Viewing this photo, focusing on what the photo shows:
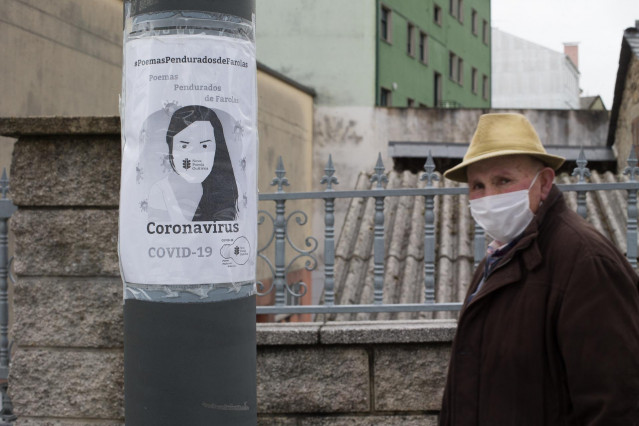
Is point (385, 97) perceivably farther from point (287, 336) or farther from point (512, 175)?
point (512, 175)

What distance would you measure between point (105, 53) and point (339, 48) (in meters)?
14.4

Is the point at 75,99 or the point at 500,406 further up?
the point at 75,99

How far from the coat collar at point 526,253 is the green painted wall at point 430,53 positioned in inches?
1076

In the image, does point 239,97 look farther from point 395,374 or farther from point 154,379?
point 395,374

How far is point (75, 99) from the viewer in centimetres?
1504

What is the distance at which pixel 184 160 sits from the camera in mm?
2654

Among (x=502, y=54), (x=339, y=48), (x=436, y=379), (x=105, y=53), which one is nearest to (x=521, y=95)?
(x=502, y=54)

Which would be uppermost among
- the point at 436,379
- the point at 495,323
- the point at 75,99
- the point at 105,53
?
the point at 105,53

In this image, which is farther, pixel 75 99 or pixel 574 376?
pixel 75 99

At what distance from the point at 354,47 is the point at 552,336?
1088 inches

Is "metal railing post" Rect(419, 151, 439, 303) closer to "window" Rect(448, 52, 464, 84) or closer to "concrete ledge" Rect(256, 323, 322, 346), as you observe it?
"concrete ledge" Rect(256, 323, 322, 346)

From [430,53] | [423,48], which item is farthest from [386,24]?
[430,53]

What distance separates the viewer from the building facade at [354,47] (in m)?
29.0

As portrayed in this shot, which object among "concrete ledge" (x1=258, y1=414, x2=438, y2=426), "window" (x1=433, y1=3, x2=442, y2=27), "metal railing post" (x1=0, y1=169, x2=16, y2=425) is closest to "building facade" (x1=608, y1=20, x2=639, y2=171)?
"concrete ledge" (x1=258, y1=414, x2=438, y2=426)
